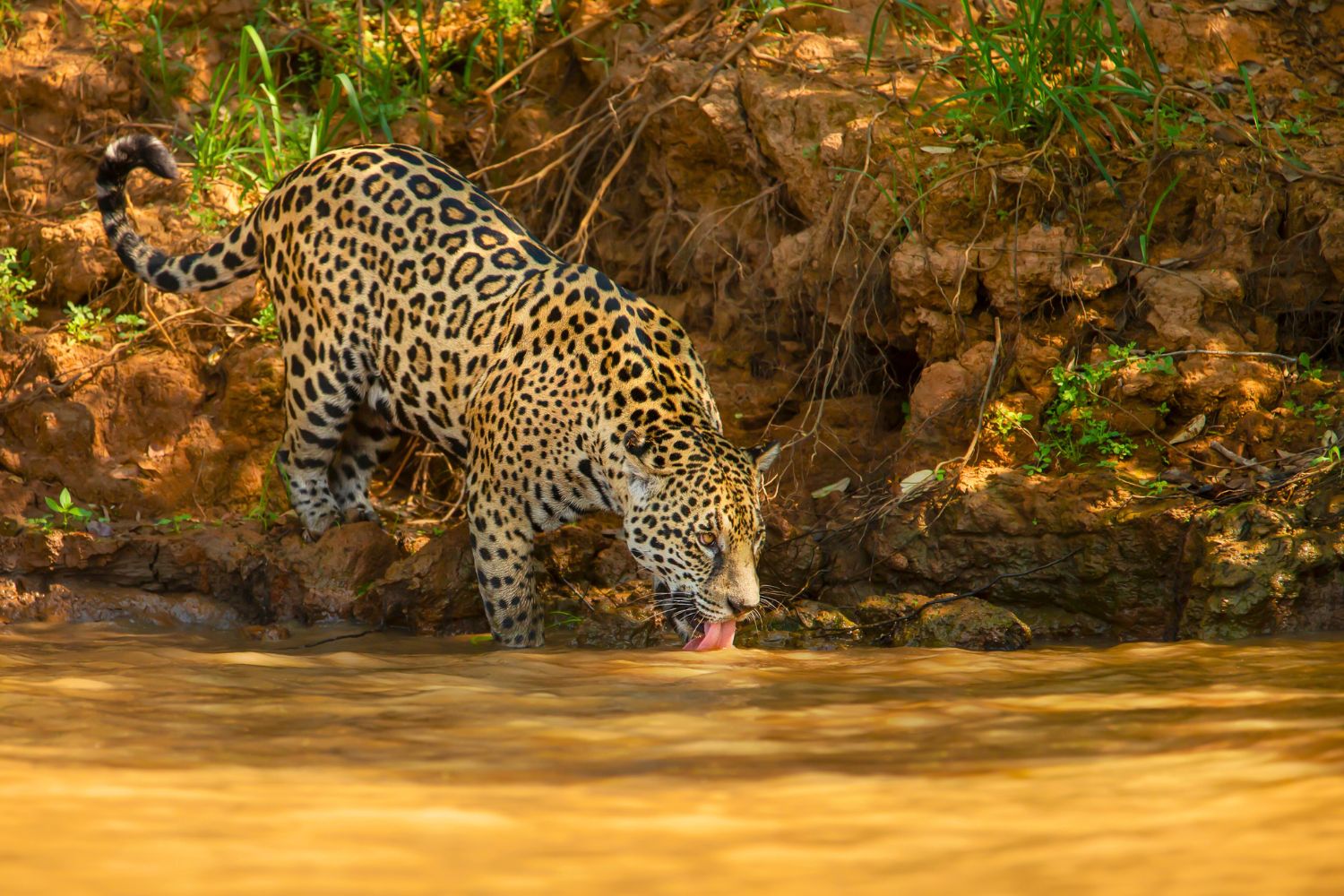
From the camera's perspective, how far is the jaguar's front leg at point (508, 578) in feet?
18.8

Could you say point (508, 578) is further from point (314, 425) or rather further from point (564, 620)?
point (314, 425)

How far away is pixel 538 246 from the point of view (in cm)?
656

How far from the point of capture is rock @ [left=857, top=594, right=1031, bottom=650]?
18.2ft

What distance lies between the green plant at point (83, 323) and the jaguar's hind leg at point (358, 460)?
1776mm

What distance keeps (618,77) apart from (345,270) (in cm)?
237

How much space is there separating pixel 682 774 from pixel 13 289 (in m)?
6.08

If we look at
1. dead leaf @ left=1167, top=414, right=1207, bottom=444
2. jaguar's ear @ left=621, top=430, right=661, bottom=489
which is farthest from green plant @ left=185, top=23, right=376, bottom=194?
dead leaf @ left=1167, top=414, right=1207, bottom=444

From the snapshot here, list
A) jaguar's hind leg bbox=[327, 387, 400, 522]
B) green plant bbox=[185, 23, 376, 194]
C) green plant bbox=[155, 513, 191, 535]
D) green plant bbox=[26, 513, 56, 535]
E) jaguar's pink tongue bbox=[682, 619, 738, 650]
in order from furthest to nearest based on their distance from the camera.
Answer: green plant bbox=[185, 23, 376, 194], jaguar's hind leg bbox=[327, 387, 400, 522], green plant bbox=[155, 513, 191, 535], green plant bbox=[26, 513, 56, 535], jaguar's pink tongue bbox=[682, 619, 738, 650]

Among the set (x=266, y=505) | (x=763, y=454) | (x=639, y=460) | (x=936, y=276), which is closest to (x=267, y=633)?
(x=266, y=505)

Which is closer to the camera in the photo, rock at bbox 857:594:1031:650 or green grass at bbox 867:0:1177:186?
rock at bbox 857:594:1031:650

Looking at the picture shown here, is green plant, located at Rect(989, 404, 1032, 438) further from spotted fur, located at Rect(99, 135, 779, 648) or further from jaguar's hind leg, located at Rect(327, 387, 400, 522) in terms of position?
jaguar's hind leg, located at Rect(327, 387, 400, 522)

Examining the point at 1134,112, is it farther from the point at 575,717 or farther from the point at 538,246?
the point at 575,717

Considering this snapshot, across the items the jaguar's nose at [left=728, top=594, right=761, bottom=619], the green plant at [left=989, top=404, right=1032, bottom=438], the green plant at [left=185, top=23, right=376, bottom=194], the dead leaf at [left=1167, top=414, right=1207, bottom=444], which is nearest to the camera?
the jaguar's nose at [left=728, top=594, right=761, bottom=619]

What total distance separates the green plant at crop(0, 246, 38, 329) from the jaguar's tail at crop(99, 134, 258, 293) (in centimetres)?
127
